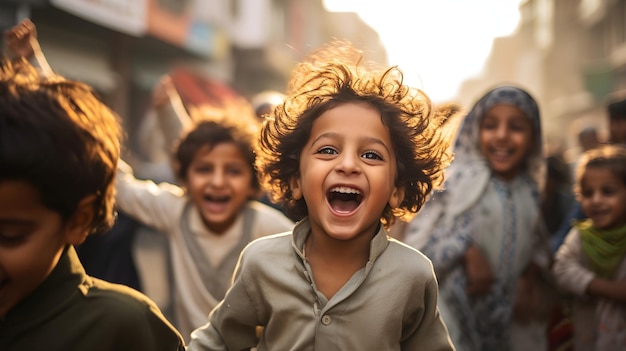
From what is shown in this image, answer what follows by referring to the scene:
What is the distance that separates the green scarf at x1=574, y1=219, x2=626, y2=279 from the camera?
436 cm

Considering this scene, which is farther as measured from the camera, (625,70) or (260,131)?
(625,70)

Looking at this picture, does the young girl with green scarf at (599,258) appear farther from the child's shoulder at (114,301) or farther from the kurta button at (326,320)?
the child's shoulder at (114,301)

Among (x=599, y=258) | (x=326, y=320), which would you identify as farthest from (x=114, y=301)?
(x=599, y=258)

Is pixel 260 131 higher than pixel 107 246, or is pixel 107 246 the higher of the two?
pixel 260 131

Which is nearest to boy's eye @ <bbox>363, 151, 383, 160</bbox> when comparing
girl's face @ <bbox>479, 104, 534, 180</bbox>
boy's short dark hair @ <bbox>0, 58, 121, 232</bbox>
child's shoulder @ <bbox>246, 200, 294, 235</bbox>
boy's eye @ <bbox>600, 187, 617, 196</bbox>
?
boy's short dark hair @ <bbox>0, 58, 121, 232</bbox>

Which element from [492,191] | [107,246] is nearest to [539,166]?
[492,191]

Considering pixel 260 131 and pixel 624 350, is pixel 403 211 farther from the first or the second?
pixel 624 350

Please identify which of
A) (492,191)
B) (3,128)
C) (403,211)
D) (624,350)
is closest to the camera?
(3,128)

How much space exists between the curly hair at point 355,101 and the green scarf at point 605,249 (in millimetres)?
1830

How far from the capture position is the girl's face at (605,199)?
172 inches

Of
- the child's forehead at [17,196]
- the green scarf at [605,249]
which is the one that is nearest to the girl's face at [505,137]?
the green scarf at [605,249]

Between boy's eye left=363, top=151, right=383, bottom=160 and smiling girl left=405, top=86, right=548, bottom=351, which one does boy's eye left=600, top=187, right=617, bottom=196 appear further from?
boy's eye left=363, top=151, right=383, bottom=160

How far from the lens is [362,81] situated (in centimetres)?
273

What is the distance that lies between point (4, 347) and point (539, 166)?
11.1 feet
